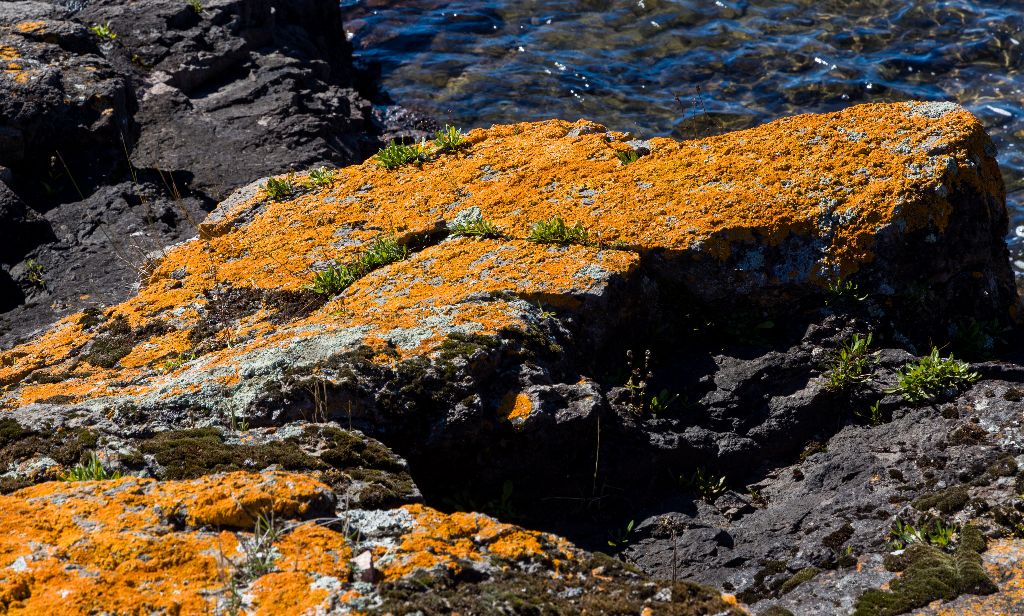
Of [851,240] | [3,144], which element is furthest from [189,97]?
[851,240]

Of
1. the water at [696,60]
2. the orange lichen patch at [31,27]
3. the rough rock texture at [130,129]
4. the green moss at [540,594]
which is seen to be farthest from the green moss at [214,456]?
the water at [696,60]

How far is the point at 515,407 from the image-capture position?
5.19 meters

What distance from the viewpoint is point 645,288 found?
20.5ft

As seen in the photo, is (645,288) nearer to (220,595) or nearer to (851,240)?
(851,240)

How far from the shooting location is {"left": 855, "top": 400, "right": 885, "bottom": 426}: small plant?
565cm

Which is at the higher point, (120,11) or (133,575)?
(120,11)

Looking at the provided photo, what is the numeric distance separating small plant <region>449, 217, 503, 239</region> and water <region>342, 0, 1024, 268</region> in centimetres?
827

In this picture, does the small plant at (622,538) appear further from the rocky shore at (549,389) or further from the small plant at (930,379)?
the small plant at (930,379)

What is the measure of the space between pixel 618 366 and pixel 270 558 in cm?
303

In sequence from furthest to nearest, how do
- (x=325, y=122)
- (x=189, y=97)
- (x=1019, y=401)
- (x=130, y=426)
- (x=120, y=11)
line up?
(x=120, y=11), (x=189, y=97), (x=325, y=122), (x=1019, y=401), (x=130, y=426)

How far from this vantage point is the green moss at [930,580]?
13.1ft

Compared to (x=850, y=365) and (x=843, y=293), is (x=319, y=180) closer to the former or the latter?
(x=843, y=293)

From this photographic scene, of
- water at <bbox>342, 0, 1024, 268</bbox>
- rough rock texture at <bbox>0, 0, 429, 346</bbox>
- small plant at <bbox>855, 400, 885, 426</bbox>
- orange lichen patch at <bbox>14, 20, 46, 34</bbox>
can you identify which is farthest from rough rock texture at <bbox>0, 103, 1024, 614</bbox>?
water at <bbox>342, 0, 1024, 268</bbox>

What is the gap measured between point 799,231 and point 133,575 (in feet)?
15.7
